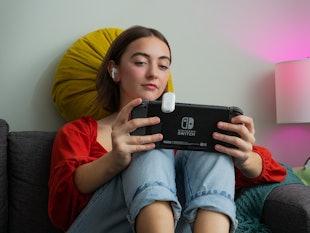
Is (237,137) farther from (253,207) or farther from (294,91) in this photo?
(294,91)

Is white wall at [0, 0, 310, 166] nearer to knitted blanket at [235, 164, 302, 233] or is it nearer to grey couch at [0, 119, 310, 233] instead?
grey couch at [0, 119, 310, 233]

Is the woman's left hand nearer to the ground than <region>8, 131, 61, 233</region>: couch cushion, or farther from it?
farther from it

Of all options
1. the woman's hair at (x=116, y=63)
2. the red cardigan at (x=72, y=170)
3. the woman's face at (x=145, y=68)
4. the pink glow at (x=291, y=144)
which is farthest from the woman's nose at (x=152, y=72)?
the pink glow at (x=291, y=144)

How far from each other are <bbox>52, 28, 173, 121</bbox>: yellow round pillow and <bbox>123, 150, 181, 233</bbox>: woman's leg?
21.3 inches

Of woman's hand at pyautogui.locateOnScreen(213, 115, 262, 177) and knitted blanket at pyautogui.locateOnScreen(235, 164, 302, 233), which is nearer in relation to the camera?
woman's hand at pyautogui.locateOnScreen(213, 115, 262, 177)

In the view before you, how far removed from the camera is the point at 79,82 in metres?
1.32

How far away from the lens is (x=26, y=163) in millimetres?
1146

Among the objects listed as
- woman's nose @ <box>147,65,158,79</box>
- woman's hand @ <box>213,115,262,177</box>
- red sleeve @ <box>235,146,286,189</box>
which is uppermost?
woman's nose @ <box>147,65,158,79</box>

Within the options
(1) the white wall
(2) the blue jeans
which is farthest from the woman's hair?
(2) the blue jeans

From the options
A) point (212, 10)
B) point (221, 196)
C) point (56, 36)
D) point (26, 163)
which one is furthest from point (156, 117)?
point (212, 10)

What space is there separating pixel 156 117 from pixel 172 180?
141mm

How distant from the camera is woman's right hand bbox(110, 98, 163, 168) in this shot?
0.83 metres

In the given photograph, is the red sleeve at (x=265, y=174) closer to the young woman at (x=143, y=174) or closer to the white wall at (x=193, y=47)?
the young woman at (x=143, y=174)

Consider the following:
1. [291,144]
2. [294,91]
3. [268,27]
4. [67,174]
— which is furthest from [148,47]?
[291,144]
